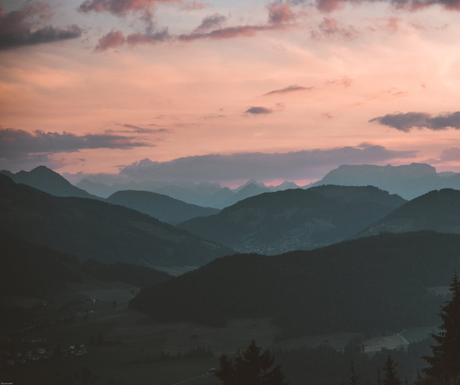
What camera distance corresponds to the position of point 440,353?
8294 cm

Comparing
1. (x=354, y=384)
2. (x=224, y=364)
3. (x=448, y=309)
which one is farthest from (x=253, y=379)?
(x=448, y=309)

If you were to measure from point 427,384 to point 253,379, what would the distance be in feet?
69.7

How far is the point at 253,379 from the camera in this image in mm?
74438

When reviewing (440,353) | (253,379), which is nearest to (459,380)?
(440,353)

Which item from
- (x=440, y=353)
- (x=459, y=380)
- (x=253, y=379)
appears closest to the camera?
(x=459, y=380)

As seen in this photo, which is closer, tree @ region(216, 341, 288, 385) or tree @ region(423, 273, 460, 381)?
tree @ region(216, 341, 288, 385)

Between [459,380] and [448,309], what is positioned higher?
[448,309]

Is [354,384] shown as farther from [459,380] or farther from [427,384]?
[459,380]

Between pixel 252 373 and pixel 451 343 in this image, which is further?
pixel 451 343

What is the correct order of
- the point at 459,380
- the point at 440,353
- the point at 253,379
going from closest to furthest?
the point at 459,380 → the point at 253,379 → the point at 440,353

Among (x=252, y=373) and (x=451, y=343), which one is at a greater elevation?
(x=252, y=373)

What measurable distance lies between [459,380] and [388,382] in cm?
1662

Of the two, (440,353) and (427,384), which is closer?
(427,384)

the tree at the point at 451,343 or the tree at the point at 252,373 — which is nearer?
the tree at the point at 252,373
